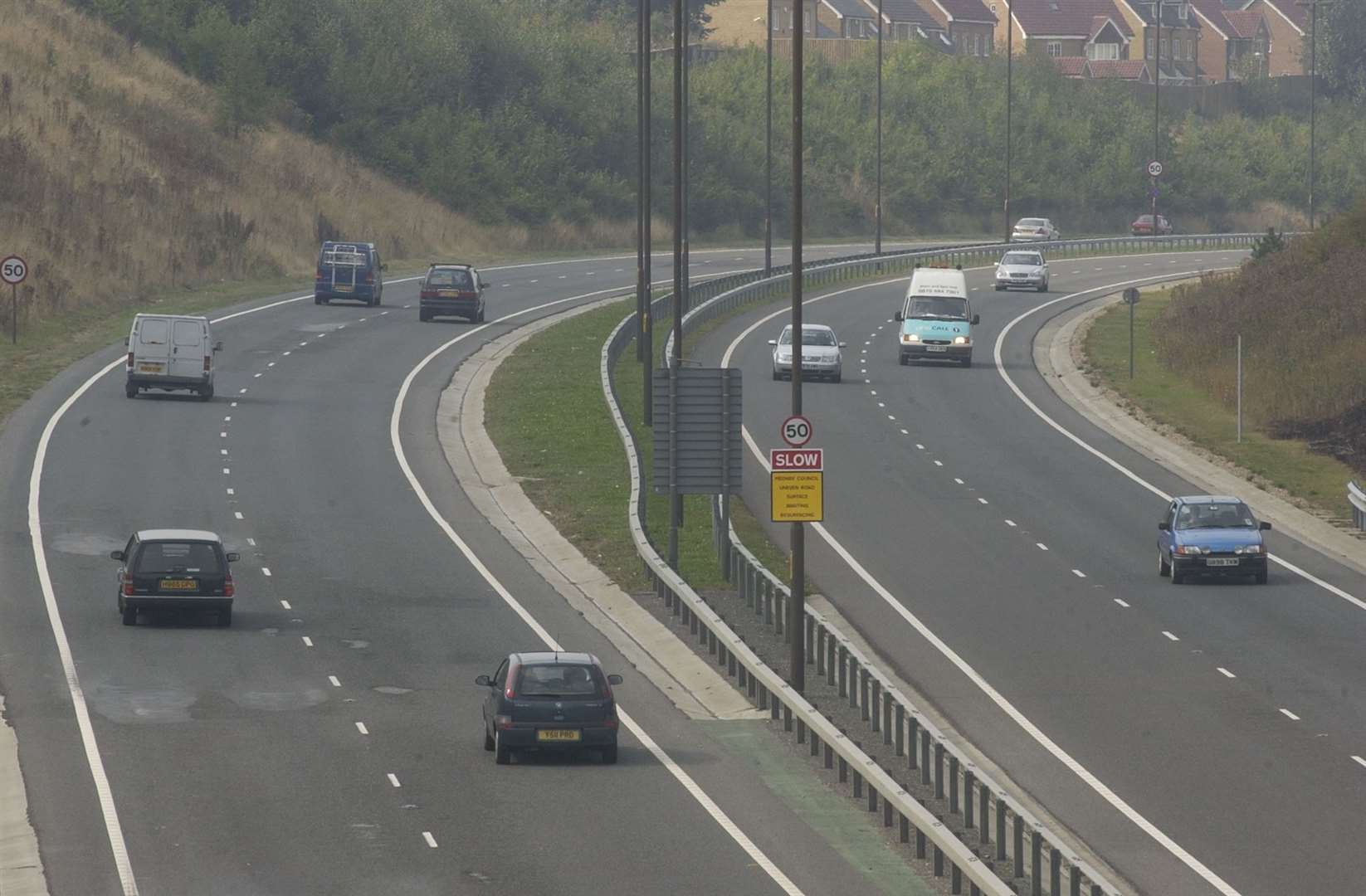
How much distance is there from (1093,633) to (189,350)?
29.0 metres

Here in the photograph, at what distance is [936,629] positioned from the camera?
121ft

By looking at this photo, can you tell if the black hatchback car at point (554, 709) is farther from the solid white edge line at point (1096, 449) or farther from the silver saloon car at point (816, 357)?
the silver saloon car at point (816, 357)

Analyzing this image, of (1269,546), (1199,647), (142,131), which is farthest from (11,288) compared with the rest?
(1199,647)

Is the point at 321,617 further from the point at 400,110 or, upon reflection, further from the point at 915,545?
the point at 400,110

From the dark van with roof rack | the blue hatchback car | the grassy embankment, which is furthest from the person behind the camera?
the dark van with roof rack

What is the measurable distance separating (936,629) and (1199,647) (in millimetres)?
4071

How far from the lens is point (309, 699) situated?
31000 millimetres

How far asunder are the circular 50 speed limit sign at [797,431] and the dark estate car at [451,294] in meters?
44.8

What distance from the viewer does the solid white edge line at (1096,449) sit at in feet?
136

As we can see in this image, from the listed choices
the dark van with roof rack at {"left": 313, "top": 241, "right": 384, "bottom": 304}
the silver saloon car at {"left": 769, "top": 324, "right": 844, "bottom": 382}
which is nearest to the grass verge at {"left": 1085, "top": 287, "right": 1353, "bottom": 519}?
the silver saloon car at {"left": 769, "top": 324, "right": 844, "bottom": 382}

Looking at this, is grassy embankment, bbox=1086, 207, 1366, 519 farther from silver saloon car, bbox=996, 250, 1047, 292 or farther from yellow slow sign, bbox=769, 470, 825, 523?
yellow slow sign, bbox=769, 470, 825, 523

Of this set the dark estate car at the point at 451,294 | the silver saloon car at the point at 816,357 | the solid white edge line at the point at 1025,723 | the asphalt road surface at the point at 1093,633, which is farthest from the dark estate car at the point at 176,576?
the dark estate car at the point at 451,294

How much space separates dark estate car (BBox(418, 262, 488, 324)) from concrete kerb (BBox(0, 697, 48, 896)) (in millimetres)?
48661

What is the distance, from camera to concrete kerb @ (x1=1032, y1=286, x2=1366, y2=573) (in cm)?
4697
